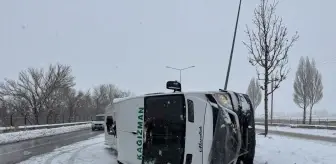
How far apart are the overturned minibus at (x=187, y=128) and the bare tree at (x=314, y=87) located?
162 feet

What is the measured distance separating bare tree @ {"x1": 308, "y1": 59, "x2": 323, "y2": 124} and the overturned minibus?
49479 mm

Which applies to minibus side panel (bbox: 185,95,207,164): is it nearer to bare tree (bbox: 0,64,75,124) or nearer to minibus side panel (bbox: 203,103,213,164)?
minibus side panel (bbox: 203,103,213,164)

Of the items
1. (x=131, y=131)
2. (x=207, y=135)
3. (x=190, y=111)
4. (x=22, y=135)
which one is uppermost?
(x=190, y=111)

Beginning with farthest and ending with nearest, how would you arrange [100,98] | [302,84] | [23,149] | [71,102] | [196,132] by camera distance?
[100,98] < [71,102] < [302,84] < [23,149] < [196,132]

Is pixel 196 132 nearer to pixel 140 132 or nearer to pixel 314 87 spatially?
pixel 140 132

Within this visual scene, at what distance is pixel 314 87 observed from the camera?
55625 mm

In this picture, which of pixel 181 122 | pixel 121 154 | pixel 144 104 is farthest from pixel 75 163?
pixel 181 122

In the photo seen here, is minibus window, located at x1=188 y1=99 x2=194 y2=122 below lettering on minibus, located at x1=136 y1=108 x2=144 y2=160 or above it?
above

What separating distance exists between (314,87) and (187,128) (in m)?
52.7

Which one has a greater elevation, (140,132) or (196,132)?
(196,132)

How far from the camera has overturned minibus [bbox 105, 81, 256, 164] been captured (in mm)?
6555

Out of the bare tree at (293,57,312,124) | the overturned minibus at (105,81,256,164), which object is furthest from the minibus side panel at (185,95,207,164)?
the bare tree at (293,57,312,124)

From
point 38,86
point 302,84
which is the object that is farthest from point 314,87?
point 38,86

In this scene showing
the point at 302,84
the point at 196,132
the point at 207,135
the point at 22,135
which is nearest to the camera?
the point at 207,135
